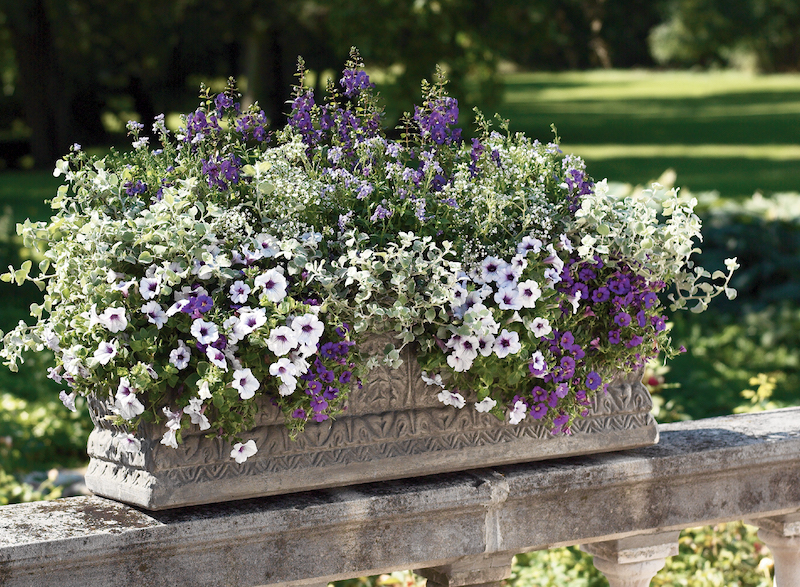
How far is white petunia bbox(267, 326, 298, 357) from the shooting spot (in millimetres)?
1688

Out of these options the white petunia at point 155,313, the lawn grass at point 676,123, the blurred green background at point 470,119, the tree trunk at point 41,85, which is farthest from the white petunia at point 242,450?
the tree trunk at point 41,85

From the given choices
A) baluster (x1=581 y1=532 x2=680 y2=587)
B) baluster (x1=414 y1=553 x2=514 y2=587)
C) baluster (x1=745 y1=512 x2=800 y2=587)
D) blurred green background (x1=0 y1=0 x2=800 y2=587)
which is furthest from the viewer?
blurred green background (x1=0 y1=0 x2=800 y2=587)

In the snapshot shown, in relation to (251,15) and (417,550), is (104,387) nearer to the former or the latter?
(417,550)

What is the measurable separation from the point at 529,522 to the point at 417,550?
24cm

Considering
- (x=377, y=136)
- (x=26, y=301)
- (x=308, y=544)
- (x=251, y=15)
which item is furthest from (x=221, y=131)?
(x=251, y=15)

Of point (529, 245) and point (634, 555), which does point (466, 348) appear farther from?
point (634, 555)

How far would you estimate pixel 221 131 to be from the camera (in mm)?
2068

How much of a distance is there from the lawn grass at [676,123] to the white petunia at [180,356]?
1142 centimetres

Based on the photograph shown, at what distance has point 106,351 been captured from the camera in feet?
5.57

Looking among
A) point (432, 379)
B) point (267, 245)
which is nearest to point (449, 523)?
point (432, 379)

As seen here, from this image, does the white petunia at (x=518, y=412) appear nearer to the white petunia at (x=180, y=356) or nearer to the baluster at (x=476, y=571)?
the baluster at (x=476, y=571)

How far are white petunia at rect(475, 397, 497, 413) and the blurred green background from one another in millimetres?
1551

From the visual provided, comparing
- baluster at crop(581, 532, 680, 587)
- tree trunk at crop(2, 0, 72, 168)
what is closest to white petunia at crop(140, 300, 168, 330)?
baluster at crop(581, 532, 680, 587)

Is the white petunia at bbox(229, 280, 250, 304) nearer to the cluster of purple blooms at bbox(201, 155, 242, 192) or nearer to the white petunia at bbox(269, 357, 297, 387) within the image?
the white petunia at bbox(269, 357, 297, 387)
